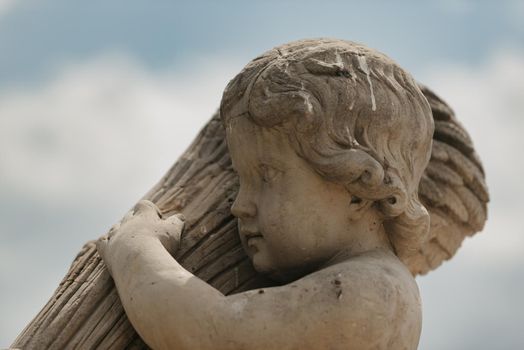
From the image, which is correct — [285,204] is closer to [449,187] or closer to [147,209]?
[147,209]

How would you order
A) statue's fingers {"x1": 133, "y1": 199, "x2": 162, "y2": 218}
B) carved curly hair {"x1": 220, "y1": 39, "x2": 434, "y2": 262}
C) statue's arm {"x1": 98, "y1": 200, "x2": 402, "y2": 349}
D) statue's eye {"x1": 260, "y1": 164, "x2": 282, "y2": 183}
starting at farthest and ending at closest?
statue's fingers {"x1": 133, "y1": 199, "x2": 162, "y2": 218}
statue's eye {"x1": 260, "y1": 164, "x2": 282, "y2": 183}
carved curly hair {"x1": 220, "y1": 39, "x2": 434, "y2": 262}
statue's arm {"x1": 98, "y1": 200, "x2": 402, "y2": 349}

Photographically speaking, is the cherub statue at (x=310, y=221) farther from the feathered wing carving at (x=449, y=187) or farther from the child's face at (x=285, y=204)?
the feathered wing carving at (x=449, y=187)

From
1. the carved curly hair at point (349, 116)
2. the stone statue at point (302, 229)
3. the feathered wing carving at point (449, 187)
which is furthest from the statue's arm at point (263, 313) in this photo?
the feathered wing carving at point (449, 187)

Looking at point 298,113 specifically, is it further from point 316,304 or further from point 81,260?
point 81,260

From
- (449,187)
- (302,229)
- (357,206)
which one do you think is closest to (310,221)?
(302,229)

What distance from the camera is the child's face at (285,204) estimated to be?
6.41 meters

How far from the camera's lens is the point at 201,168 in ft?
23.7

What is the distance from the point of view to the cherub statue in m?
6.09

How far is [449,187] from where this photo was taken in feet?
25.0

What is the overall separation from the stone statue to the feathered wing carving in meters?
0.92

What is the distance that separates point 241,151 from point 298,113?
0.36 meters

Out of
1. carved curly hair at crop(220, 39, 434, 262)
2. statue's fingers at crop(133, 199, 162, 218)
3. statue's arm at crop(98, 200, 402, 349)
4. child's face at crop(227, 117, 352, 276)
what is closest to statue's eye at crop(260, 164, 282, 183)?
child's face at crop(227, 117, 352, 276)

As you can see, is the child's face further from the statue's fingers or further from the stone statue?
the statue's fingers

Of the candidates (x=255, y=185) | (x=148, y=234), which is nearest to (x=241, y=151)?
(x=255, y=185)
